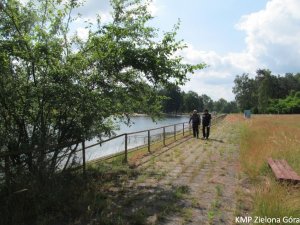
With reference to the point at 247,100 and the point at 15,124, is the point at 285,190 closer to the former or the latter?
the point at 15,124

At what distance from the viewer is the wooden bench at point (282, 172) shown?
7.57 meters

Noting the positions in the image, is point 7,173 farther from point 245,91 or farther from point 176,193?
point 245,91

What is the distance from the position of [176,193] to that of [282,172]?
7.40 ft

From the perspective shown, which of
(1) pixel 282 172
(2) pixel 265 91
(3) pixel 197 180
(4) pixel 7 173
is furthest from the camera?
(2) pixel 265 91

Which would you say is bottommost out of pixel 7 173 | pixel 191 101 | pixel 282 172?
pixel 282 172

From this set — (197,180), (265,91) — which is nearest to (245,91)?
(265,91)

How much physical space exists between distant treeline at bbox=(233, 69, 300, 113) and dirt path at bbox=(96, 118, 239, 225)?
94727mm

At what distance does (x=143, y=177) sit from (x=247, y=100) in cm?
12483

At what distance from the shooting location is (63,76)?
7133 millimetres

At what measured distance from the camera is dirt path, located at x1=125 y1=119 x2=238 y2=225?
6.48 metres

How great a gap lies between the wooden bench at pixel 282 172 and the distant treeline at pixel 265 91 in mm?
96151

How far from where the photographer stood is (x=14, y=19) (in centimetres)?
749

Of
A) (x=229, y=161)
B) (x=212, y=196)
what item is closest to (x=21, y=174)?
(x=212, y=196)

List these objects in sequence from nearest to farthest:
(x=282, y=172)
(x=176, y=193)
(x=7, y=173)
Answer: (x=7, y=173), (x=176, y=193), (x=282, y=172)
